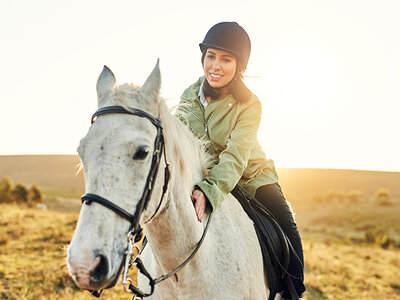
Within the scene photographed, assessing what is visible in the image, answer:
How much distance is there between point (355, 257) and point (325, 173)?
63.1 meters

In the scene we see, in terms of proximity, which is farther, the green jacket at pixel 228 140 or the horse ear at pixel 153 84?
the green jacket at pixel 228 140

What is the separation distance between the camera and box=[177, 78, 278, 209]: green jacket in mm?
2744

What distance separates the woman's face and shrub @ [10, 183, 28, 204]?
2496cm

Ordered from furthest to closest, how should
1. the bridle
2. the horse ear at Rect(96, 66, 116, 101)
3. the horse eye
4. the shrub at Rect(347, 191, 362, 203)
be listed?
the shrub at Rect(347, 191, 362, 203) < the horse ear at Rect(96, 66, 116, 101) < the horse eye < the bridle

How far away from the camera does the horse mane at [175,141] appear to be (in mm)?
2225

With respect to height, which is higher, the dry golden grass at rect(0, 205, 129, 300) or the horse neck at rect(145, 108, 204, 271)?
the horse neck at rect(145, 108, 204, 271)

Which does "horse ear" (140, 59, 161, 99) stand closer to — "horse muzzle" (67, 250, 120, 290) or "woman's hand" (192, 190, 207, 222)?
"woman's hand" (192, 190, 207, 222)

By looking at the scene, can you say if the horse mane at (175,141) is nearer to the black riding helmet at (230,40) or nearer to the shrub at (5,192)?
the black riding helmet at (230,40)

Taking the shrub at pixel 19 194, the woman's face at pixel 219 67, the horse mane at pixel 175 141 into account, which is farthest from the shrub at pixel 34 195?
the horse mane at pixel 175 141

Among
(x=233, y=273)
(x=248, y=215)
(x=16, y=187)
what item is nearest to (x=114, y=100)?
(x=233, y=273)

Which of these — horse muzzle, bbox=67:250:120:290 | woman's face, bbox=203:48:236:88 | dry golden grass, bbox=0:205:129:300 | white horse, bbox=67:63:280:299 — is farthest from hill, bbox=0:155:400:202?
horse muzzle, bbox=67:250:120:290

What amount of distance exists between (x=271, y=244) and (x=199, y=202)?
3.85 feet

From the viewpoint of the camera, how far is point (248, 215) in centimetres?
349

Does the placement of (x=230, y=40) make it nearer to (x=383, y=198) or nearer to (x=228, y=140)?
(x=228, y=140)
